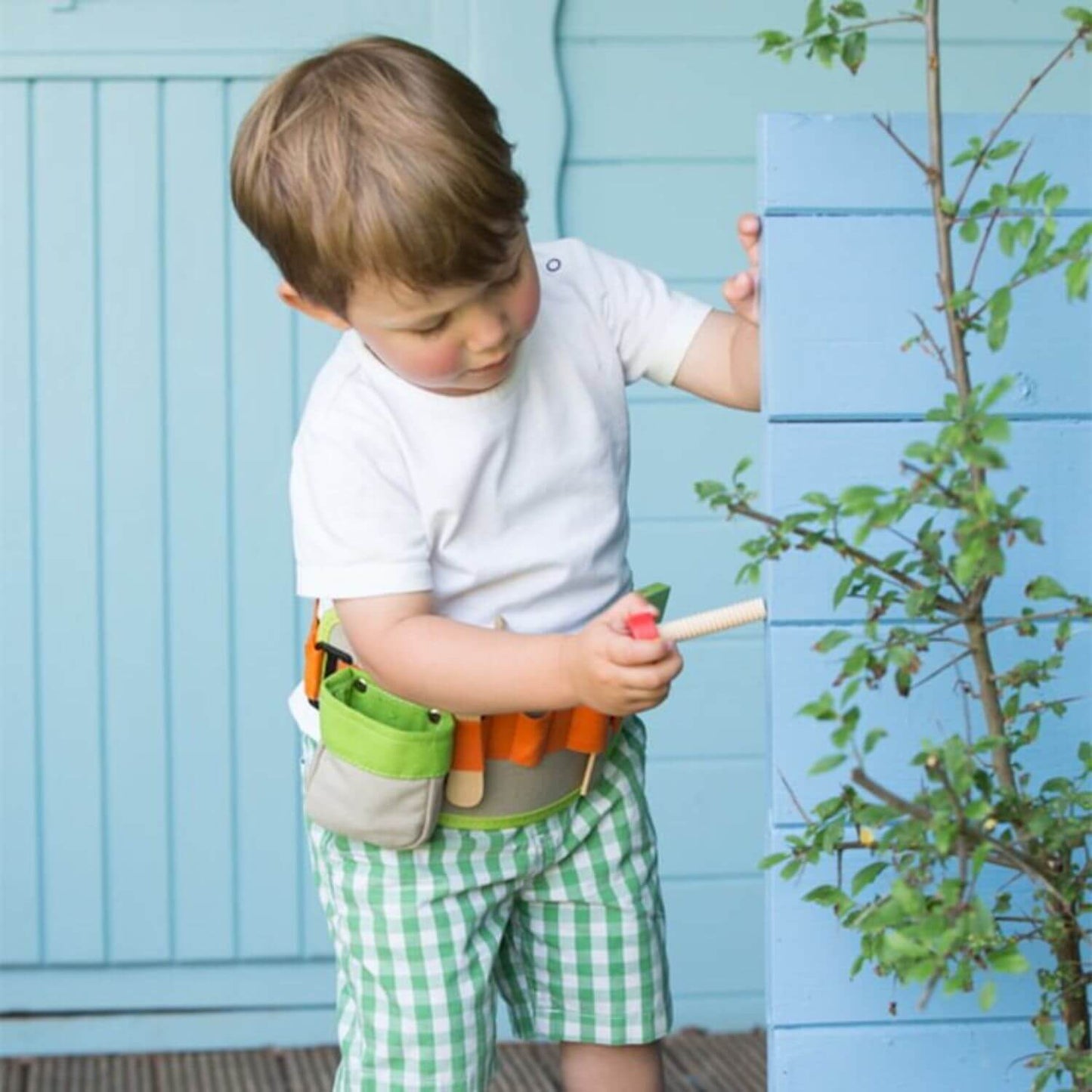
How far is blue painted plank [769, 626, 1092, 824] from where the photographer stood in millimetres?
1613

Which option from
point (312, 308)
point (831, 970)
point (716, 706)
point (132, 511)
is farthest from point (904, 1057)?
point (132, 511)

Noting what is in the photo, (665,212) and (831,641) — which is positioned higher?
(665,212)

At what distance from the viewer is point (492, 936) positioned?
187 cm

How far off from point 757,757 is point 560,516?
1.26 m

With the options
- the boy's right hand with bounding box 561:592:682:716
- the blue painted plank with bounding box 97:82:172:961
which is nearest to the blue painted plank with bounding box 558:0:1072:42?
the blue painted plank with bounding box 97:82:172:961

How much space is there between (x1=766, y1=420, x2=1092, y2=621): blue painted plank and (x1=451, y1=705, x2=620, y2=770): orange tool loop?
246 mm

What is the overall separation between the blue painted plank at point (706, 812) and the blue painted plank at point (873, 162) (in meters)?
1.48

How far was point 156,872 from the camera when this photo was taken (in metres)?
2.97

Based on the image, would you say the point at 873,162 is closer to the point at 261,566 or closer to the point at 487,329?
the point at 487,329

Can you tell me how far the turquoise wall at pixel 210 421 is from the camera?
2859mm

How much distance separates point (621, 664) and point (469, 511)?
0.98 ft

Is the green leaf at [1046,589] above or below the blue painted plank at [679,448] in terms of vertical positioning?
below

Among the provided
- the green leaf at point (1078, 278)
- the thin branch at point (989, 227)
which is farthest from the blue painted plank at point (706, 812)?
the green leaf at point (1078, 278)

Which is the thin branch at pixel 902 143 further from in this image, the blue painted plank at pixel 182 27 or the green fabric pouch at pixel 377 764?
the blue painted plank at pixel 182 27
